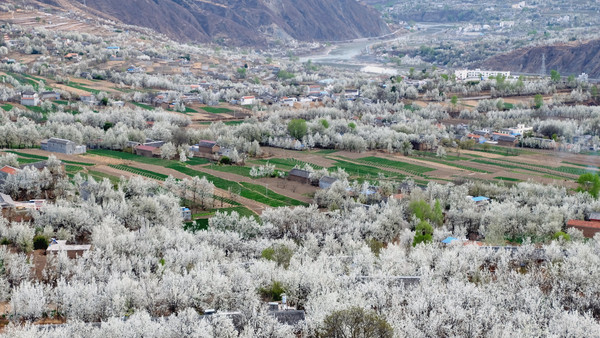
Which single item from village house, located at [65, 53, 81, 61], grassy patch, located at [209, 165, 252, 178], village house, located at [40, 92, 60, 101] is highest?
village house, located at [65, 53, 81, 61]

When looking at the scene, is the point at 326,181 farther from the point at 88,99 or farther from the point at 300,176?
the point at 88,99

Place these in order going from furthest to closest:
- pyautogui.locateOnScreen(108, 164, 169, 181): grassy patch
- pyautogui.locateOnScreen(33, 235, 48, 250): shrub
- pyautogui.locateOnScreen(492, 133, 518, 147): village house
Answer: pyautogui.locateOnScreen(492, 133, 518, 147): village house → pyautogui.locateOnScreen(108, 164, 169, 181): grassy patch → pyautogui.locateOnScreen(33, 235, 48, 250): shrub

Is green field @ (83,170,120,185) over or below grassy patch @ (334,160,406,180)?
over

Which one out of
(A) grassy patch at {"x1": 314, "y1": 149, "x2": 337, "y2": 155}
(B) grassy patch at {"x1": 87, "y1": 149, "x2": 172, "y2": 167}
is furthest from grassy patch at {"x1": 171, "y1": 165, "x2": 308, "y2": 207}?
(A) grassy patch at {"x1": 314, "y1": 149, "x2": 337, "y2": 155}

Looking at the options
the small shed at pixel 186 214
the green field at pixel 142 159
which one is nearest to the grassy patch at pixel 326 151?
the green field at pixel 142 159

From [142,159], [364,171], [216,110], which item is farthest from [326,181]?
[216,110]

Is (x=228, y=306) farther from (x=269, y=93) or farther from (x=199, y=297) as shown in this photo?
(x=269, y=93)

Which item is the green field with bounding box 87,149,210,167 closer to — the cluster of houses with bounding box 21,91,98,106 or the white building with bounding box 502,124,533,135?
the cluster of houses with bounding box 21,91,98,106
